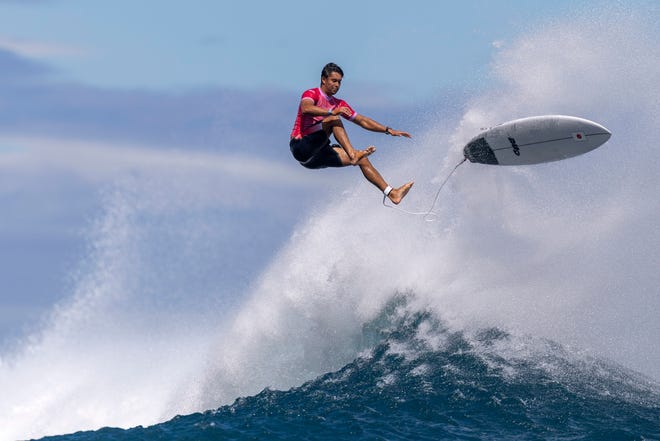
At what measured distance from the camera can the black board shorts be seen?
12516mm

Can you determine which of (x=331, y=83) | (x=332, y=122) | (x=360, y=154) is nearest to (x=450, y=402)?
(x=360, y=154)

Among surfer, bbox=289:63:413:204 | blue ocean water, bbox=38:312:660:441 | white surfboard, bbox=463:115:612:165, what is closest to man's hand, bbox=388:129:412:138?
surfer, bbox=289:63:413:204

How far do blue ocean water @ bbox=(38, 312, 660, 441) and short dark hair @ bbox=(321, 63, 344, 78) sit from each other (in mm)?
6051

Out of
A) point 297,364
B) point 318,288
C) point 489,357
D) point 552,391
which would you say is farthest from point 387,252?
point 552,391

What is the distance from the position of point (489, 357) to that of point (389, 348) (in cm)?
231

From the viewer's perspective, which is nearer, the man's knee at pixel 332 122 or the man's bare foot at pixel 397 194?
the man's bare foot at pixel 397 194

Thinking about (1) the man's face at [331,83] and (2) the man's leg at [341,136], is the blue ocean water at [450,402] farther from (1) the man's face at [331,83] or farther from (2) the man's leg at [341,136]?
(1) the man's face at [331,83]

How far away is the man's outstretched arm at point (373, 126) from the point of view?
1176 centimetres

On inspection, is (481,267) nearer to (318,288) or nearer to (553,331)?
(553,331)

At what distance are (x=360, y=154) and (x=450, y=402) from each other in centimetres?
523

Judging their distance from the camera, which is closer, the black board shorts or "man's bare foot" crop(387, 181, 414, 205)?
"man's bare foot" crop(387, 181, 414, 205)

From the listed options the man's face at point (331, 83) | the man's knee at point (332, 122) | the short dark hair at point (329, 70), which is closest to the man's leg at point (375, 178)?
Result: the man's knee at point (332, 122)

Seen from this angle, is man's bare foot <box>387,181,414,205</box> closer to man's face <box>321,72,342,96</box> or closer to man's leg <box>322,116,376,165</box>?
man's leg <box>322,116,376,165</box>

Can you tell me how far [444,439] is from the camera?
12438 millimetres
